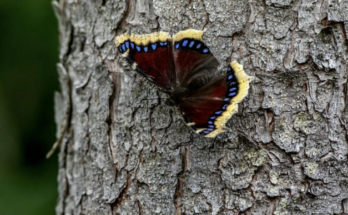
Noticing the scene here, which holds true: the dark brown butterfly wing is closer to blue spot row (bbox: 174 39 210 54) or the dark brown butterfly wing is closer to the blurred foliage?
blue spot row (bbox: 174 39 210 54)

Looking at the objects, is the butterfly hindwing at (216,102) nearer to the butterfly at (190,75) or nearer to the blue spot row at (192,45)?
the butterfly at (190,75)

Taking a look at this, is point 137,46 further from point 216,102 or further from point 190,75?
point 216,102

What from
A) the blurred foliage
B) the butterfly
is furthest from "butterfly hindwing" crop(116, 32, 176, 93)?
the blurred foliage

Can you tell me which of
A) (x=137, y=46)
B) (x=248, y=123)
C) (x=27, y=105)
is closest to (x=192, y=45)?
(x=137, y=46)

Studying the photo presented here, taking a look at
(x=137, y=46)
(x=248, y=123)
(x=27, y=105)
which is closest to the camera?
(x=248, y=123)

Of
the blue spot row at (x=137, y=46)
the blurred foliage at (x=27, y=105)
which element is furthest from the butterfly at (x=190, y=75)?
the blurred foliage at (x=27, y=105)

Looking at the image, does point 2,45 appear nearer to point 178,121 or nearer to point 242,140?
point 178,121
